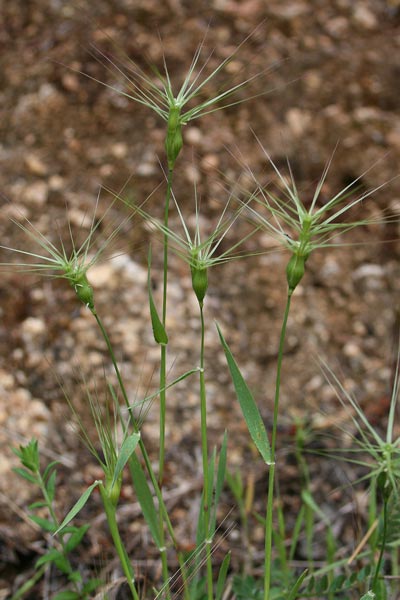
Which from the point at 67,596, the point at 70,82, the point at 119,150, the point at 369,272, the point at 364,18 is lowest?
the point at 67,596

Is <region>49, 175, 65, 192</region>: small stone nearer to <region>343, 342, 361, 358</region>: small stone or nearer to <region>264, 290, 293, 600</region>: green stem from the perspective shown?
<region>343, 342, 361, 358</region>: small stone

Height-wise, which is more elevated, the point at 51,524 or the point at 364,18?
the point at 364,18

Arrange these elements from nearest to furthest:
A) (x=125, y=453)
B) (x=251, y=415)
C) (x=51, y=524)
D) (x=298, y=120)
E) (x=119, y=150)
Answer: (x=125, y=453) → (x=251, y=415) → (x=51, y=524) → (x=119, y=150) → (x=298, y=120)

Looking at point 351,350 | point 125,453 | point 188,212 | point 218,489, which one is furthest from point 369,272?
point 125,453

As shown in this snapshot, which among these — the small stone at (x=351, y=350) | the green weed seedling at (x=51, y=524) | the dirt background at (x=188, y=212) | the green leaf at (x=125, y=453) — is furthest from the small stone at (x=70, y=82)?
the green leaf at (x=125, y=453)

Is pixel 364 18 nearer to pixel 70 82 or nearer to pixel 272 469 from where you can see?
pixel 70 82

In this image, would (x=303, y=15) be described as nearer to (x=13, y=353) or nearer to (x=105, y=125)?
(x=105, y=125)

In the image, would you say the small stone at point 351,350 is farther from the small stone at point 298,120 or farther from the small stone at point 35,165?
the small stone at point 35,165

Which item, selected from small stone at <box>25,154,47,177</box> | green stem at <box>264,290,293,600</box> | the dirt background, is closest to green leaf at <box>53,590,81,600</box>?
the dirt background
